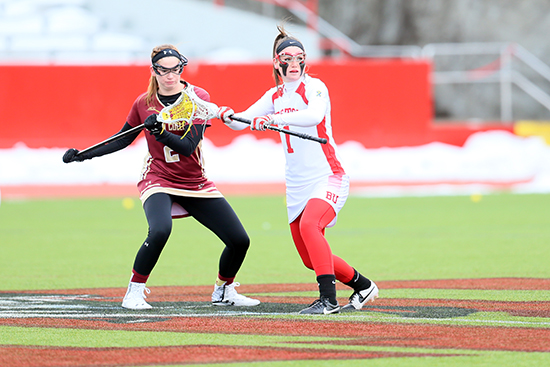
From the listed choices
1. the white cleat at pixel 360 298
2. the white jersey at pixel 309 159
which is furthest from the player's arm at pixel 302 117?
the white cleat at pixel 360 298

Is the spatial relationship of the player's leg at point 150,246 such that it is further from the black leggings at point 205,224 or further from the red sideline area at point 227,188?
the red sideline area at point 227,188

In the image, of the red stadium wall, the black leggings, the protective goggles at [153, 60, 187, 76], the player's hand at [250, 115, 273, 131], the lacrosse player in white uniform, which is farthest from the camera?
the red stadium wall

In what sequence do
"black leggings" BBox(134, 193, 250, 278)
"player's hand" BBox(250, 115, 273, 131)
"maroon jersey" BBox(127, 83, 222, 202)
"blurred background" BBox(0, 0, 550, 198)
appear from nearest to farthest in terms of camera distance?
1. "player's hand" BBox(250, 115, 273, 131)
2. "black leggings" BBox(134, 193, 250, 278)
3. "maroon jersey" BBox(127, 83, 222, 202)
4. "blurred background" BBox(0, 0, 550, 198)

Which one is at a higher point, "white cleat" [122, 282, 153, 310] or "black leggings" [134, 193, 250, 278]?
"black leggings" [134, 193, 250, 278]

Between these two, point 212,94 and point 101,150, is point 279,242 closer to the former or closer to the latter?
point 101,150

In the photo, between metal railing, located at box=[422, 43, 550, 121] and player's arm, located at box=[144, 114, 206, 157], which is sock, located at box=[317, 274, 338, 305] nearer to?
player's arm, located at box=[144, 114, 206, 157]

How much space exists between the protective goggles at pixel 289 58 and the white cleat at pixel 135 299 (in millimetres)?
2088

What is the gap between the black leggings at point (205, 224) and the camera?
6.48m

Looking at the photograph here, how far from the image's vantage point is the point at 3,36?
22641mm

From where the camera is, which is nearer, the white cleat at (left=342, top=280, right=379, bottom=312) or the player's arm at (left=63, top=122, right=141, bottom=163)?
the white cleat at (left=342, top=280, right=379, bottom=312)

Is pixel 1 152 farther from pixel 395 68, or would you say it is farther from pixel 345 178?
pixel 345 178

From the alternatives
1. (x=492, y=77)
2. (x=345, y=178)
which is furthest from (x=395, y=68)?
(x=345, y=178)

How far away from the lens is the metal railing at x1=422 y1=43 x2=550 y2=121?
67.2ft

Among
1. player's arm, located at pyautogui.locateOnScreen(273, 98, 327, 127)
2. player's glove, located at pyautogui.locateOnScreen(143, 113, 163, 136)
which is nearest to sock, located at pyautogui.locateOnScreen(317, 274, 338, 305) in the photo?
player's arm, located at pyautogui.locateOnScreen(273, 98, 327, 127)
